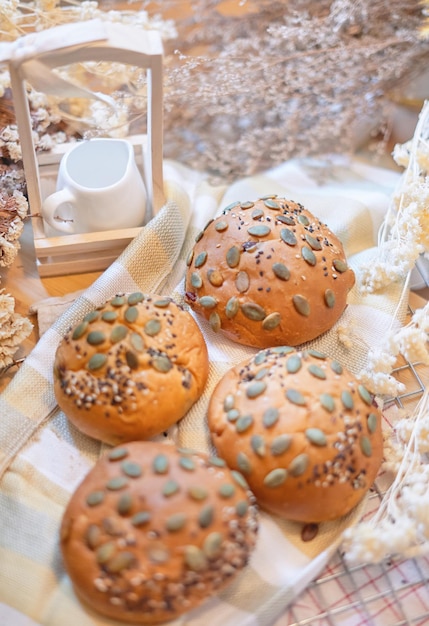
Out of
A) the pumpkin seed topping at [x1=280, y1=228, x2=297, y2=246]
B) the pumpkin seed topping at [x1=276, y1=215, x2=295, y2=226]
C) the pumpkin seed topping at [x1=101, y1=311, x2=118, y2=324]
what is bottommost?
the pumpkin seed topping at [x1=101, y1=311, x2=118, y2=324]

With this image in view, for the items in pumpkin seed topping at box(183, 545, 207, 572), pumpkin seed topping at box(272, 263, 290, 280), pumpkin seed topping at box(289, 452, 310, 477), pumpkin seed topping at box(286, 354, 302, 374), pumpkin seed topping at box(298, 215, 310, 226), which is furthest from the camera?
pumpkin seed topping at box(298, 215, 310, 226)

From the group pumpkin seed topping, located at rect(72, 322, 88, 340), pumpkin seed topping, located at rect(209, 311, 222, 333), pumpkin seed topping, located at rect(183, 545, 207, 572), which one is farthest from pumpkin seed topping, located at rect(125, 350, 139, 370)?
pumpkin seed topping, located at rect(183, 545, 207, 572)

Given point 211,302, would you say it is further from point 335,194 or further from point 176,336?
point 335,194

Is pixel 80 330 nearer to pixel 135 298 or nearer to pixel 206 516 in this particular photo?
pixel 135 298

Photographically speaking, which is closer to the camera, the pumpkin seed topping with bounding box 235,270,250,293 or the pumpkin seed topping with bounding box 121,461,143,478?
the pumpkin seed topping with bounding box 121,461,143,478

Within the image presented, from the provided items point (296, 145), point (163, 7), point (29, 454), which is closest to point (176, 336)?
point (29, 454)

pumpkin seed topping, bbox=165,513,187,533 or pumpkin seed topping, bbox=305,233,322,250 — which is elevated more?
pumpkin seed topping, bbox=305,233,322,250

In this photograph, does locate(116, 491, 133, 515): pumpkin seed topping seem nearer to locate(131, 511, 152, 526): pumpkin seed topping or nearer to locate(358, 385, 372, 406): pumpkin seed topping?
locate(131, 511, 152, 526): pumpkin seed topping

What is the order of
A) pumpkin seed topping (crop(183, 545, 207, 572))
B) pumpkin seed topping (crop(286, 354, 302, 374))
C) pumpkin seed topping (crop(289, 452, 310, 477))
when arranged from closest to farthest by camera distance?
pumpkin seed topping (crop(183, 545, 207, 572)), pumpkin seed topping (crop(289, 452, 310, 477)), pumpkin seed topping (crop(286, 354, 302, 374))
